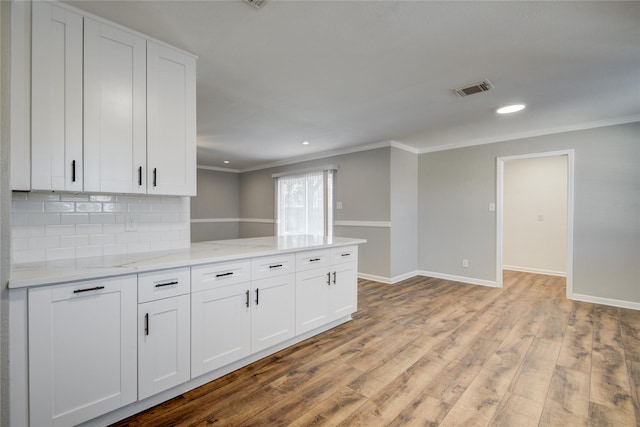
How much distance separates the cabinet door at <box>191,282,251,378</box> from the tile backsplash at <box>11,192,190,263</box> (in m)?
0.72

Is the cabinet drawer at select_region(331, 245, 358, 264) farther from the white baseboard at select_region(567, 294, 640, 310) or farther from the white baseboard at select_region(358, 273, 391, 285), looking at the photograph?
the white baseboard at select_region(567, 294, 640, 310)

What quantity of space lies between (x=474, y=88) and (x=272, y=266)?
247 cm

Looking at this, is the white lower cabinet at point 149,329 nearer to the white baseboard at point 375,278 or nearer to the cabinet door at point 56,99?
the cabinet door at point 56,99

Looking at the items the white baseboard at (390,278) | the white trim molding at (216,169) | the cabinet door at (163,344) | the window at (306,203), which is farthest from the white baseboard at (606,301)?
the white trim molding at (216,169)

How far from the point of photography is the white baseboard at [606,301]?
360 cm

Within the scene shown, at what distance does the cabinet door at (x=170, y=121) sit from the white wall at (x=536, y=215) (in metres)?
5.82

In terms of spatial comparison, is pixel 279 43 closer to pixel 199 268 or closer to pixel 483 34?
pixel 483 34

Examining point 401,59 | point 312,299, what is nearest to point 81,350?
point 312,299

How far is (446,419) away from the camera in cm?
172

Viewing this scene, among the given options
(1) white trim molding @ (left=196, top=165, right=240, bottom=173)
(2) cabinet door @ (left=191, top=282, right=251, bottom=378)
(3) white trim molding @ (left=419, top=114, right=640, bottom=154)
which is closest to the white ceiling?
(3) white trim molding @ (left=419, top=114, right=640, bottom=154)

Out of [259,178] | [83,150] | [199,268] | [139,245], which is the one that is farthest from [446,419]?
[259,178]

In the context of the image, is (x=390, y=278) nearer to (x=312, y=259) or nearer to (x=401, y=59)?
(x=312, y=259)

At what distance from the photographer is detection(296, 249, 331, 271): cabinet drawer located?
102 inches

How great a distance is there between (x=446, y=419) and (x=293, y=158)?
17.7ft
